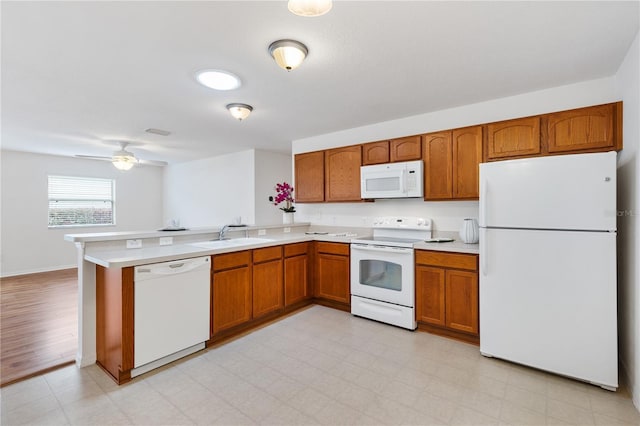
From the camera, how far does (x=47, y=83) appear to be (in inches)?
104

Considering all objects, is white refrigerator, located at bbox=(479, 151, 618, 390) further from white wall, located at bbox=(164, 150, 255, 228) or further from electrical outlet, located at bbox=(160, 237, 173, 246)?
white wall, located at bbox=(164, 150, 255, 228)

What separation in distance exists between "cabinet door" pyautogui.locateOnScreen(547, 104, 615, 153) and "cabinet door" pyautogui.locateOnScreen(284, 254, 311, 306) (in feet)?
9.16

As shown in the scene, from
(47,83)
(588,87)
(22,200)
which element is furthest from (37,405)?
(22,200)

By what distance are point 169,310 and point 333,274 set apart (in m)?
1.91

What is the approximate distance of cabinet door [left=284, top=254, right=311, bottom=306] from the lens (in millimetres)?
3582

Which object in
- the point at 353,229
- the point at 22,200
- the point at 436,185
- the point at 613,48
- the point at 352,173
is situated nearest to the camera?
the point at 613,48

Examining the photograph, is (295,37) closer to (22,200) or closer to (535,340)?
(535,340)

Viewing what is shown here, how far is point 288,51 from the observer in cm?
201

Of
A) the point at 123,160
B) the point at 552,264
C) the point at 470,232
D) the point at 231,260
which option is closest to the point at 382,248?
the point at 470,232

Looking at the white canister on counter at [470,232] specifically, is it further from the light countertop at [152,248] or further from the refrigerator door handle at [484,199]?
the refrigerator door handle at [484,199]

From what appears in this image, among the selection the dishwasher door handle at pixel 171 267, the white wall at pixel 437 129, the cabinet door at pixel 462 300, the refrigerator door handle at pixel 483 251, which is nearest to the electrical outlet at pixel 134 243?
the dishwasher door handle at pixel 171 267

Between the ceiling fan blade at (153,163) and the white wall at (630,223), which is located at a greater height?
the ceiling fan blade at (153,163)

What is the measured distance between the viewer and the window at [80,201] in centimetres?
627

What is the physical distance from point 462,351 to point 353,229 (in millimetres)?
2046
